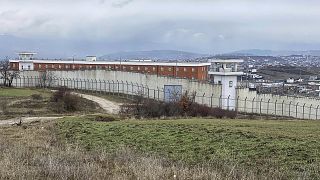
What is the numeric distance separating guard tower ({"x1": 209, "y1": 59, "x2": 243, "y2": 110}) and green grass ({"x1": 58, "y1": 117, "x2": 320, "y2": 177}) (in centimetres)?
5439

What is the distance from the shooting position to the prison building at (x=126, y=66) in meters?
116

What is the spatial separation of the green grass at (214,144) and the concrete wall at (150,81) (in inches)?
2094

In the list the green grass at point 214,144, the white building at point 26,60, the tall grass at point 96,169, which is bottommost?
the green grass at point 214,144

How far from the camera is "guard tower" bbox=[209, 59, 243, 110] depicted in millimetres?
79688

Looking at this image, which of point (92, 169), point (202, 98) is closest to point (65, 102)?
point (202, 98)

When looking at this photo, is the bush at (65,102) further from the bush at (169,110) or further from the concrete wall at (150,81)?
the concrete wall at (150,81)

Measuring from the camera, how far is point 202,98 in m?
78.6

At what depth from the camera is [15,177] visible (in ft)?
31.9

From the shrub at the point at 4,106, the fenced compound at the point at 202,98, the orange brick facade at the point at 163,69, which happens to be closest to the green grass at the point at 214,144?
the shrub at the point at 4,106

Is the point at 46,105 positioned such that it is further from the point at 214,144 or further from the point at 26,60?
the point at 26,60

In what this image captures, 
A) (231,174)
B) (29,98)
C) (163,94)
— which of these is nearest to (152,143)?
(231,174)

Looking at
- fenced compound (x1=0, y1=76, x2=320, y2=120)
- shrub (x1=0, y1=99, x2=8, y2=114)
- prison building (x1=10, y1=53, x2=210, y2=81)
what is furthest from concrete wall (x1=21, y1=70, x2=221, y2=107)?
shrub (x1=0, y1=99, x2=8, y2=114)

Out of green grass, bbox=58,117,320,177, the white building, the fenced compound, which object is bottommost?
the fenced compound

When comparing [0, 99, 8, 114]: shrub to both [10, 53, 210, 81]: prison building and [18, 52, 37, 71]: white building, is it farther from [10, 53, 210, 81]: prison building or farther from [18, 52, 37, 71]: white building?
[18, 52, 37, 71]: white building
